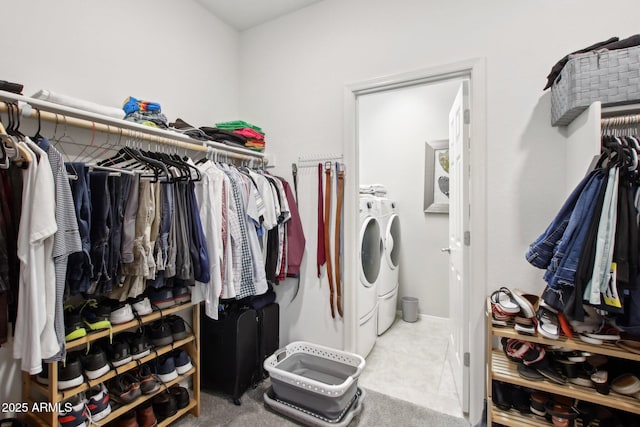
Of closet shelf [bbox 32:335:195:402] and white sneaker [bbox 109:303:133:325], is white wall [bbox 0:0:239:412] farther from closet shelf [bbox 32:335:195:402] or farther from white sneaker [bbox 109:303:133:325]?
white sneaker [bbox 109:303:133:325]

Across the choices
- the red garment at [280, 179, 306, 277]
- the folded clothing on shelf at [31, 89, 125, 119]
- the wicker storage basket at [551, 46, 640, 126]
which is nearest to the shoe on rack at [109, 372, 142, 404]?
the red garment at [280, 179, 306, 277]

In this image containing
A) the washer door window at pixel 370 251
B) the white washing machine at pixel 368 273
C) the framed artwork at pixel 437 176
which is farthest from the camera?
the framed artwork at pixel 437 176

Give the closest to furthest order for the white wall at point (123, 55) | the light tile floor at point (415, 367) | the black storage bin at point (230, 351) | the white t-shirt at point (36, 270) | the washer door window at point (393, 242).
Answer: the white t-shirt at point (36, 270)
the white wall at point (123, 55)
the black storage bin at point (230, 351)
the light tile floor at point (415, 367)
the washer door window at point (393, 242)

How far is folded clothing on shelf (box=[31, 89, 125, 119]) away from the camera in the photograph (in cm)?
127

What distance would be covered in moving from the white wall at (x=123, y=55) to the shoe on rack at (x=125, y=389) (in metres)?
0.38

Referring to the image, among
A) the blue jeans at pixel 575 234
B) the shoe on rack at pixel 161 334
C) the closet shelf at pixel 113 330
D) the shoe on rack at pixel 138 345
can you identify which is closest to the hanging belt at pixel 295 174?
the closet shelf at pixel 113 330

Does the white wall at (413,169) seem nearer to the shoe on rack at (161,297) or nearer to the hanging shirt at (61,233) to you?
the shoe on rack at (161,297)

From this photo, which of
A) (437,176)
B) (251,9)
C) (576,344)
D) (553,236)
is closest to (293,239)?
(553,236)

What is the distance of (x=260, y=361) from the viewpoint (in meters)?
2.09

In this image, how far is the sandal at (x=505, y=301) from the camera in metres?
1.43

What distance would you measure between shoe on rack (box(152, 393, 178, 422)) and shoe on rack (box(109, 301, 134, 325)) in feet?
1.77

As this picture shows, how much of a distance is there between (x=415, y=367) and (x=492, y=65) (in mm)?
2167

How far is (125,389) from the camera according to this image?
147cm

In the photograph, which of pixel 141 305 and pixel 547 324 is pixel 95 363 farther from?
pixel 547 324
